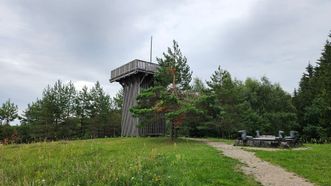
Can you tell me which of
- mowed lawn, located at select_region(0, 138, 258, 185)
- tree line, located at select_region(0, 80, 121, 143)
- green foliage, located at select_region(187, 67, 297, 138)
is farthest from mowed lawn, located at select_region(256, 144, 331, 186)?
tree line, located at select_region(0, 80, 121, 143)

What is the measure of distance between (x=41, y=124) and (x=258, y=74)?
29.4 m

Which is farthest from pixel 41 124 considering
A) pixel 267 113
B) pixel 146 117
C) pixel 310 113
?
pixel 310 113

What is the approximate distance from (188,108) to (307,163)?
943 cm

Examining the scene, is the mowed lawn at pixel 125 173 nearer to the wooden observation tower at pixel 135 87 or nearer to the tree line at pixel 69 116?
the wooden observation tower at pixel 135 87

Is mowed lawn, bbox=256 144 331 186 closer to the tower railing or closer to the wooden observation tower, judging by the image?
the wooden observation tower

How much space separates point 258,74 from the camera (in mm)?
45094

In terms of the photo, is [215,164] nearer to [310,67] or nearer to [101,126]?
[101,126]

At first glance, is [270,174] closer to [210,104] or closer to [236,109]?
[210,104]

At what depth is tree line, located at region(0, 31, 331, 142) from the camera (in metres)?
22.5

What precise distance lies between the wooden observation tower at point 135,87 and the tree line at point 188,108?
162cm

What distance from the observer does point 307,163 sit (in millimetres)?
11727

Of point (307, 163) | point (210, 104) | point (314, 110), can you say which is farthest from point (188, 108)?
point (314, 110)

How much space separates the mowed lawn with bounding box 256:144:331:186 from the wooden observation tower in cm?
1614

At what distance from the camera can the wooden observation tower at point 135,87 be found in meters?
29.2
